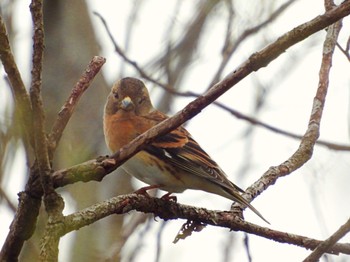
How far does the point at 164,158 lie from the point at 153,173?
0.14m

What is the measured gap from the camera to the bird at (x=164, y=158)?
4186 mm

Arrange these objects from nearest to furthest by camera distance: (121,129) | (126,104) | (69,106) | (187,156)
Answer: (69,106), (187,156), (121,129), (126,104)

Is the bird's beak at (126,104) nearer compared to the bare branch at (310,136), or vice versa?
the bare branch at (310,136)

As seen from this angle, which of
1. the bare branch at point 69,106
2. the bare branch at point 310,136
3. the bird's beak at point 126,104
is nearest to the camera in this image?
the bare branch at point 69,106

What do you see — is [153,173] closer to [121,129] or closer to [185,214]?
[121,129]

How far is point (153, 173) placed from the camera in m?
4.24

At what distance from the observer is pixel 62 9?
5.43m

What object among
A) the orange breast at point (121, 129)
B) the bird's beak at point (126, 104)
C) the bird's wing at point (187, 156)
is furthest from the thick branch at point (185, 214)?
the bird's beak at point (126, 104)

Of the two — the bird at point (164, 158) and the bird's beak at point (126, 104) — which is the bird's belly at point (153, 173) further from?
the bird's beak at point (126, 104)

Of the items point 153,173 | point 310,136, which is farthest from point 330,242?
point 153,173

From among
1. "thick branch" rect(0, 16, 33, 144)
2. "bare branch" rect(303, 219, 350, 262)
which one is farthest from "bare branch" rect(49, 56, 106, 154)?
"bare branch" rect(303, 219, 350, 262)

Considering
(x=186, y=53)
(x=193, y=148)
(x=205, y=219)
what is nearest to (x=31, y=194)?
(x=205, y=219)

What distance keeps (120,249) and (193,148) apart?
0.88m

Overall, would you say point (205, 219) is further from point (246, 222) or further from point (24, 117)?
point (24, 117)
